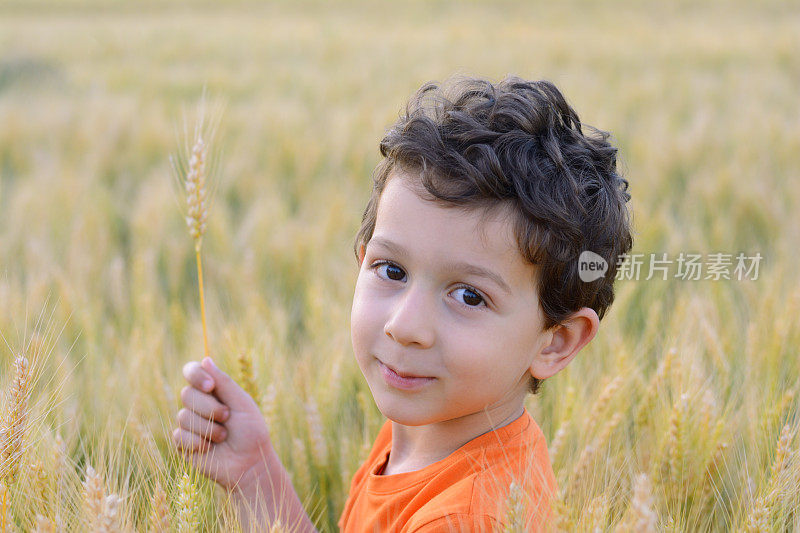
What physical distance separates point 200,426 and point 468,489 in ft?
2.01

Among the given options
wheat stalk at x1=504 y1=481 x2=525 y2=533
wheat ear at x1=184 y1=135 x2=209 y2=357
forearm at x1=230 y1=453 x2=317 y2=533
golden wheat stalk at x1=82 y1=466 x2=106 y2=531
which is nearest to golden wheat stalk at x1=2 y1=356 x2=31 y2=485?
golden wheat stalk at x1=82 y1=466 x2=106 y2=531

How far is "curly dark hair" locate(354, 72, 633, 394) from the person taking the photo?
1.09 m

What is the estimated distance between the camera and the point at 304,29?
1258cm

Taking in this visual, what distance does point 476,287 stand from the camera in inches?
42.3

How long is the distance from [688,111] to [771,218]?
99.9 inches

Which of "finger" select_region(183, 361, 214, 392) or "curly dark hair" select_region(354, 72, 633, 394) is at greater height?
"curly dark hair" select_region(354, 72, 633, 394)

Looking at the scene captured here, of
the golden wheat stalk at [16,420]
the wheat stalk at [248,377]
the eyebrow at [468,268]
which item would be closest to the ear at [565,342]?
the eyebrow at [468,268]

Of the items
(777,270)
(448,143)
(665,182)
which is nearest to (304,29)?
(665,182)

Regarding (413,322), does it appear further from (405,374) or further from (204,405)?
(204,405)

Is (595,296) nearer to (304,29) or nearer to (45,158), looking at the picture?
(45,158)

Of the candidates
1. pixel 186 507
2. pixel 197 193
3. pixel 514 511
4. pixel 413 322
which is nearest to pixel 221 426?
pixel 186 507

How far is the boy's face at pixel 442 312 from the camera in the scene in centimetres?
107

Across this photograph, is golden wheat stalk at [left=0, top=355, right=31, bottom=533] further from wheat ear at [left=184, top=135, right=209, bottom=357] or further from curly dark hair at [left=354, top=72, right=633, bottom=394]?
curly dark hair at [left=354, top=72, right=633, bottom=394]

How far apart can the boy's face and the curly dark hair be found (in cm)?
3
